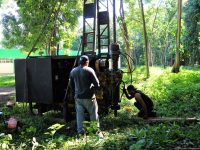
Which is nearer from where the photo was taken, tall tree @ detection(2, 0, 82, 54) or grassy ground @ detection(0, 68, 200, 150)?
grassy ground @ detection(0, 68, 200, 150)

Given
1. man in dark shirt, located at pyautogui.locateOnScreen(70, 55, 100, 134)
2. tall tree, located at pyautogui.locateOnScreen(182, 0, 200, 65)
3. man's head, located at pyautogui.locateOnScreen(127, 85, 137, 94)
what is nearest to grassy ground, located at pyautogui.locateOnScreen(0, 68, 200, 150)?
man in dark shirt, located at pyautogui.locateOnScreen(70, 55, 100, 134)

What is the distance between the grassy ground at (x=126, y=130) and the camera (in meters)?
6.51

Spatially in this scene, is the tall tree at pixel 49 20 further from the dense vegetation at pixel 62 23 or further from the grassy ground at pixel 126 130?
the grassy ground at pixel 126 130

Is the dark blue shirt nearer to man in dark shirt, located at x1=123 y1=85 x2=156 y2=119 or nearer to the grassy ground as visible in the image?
the grassy ground

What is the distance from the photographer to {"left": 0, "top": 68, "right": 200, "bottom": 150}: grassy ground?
6508 millimetres

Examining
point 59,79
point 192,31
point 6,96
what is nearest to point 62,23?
point 6,96

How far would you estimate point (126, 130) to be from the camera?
8750 millimetres

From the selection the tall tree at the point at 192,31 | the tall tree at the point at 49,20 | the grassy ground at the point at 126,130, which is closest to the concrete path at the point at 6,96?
the grassy ground at the point at 126,130

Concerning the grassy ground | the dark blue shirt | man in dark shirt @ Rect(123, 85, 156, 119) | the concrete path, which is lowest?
the concrete path

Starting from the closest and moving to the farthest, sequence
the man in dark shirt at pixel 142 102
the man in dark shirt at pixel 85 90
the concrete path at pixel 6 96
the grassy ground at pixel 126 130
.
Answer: the grassy ground at pixel 126 130 < the man in dark shirt at pixel 85 90 < the man in dark shirt at pixel 142 102 < the concrete path at pixel 6 96

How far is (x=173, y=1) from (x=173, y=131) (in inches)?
1636

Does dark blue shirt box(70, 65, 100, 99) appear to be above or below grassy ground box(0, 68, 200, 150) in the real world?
above

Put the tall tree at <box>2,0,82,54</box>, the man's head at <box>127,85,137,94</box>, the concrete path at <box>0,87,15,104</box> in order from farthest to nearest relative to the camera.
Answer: the tall tree at <box>2,0,82,54</box> < the concrete path at <box>0,87,15,104</box> < the man's head at <box>127,85,137,94</box>

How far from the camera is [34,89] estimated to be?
11.9 m
